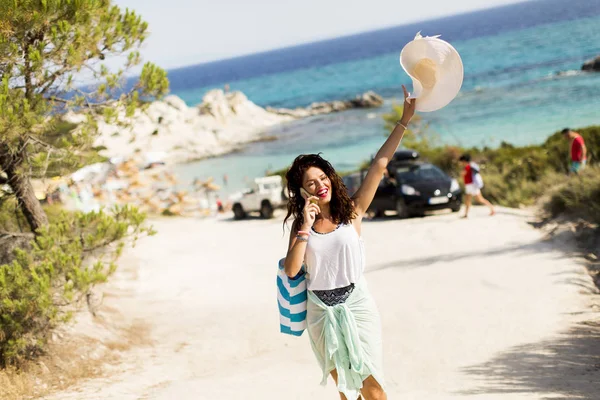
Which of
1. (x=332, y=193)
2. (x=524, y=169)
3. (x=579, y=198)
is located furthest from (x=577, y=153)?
(x=332, y=193)

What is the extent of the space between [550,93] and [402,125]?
5656cm

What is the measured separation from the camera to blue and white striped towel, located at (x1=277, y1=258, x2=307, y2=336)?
173 inches

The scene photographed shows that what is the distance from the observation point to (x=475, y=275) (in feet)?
39.4

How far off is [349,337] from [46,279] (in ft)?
15.3

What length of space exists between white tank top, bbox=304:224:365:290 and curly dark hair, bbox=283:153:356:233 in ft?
0.37

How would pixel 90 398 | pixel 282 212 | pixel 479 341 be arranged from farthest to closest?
pixel 282 212, pixel 479 341, pixel 90 398

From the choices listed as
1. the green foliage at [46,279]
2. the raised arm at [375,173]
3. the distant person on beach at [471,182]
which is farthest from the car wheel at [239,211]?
the raised arm at [375,173]

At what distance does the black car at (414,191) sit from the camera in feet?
61.3

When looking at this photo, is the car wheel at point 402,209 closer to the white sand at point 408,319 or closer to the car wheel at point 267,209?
the white sand at point 408,319

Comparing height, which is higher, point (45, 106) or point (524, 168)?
point (45, 106)

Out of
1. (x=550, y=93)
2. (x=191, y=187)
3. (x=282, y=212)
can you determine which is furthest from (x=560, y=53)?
(x=282, y=212)

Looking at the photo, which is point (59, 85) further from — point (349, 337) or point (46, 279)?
point (349, 337)

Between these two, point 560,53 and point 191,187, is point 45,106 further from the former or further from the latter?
point 560,53

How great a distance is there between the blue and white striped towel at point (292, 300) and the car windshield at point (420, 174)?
15288 mm
